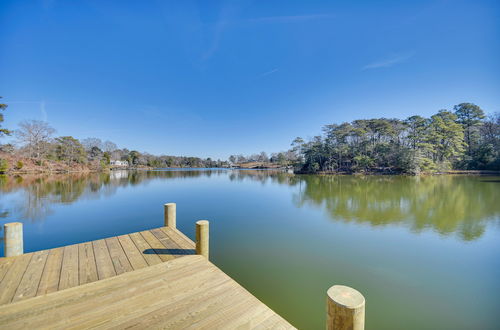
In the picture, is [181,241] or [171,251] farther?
[181,241]

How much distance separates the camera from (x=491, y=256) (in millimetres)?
3688

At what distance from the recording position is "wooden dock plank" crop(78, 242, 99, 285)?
2024 millimetres

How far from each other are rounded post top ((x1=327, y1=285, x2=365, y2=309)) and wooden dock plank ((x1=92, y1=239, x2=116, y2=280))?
2245 mm

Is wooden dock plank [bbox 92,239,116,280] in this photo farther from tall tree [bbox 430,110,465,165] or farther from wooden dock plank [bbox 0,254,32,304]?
tall tree [bbox 430,110,465,165]

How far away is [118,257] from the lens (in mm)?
2482

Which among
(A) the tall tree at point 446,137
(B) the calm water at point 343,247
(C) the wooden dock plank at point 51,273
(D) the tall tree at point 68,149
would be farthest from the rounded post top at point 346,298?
(D) the tall tree at point 68,149

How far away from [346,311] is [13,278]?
3.11 metres

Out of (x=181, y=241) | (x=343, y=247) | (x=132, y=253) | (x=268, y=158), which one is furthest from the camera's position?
(x=268, y=158)

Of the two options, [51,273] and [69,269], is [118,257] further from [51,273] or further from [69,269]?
[51,273]

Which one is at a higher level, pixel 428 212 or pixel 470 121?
pixel 470 121

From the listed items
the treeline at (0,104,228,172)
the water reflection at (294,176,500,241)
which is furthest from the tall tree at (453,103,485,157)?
the treeline at (0,104,228,172)

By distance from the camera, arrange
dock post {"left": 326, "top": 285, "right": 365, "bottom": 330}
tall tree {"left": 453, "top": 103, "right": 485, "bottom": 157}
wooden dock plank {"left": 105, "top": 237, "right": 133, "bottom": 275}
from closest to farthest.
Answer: dock post {"left": 326, "top": 285, "right": 365, "bottom": 330} → wooden dock plank {"left": 105, "top": 237, "right": 133, "bottom": 275} → tall tree {"left": 453, "top": 103, "right": 485, "bottom": 157}

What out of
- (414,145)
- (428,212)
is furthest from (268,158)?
(428,212)

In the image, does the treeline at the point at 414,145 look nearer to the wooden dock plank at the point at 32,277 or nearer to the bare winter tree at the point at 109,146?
the wooden dock plank at the point at 32,277
